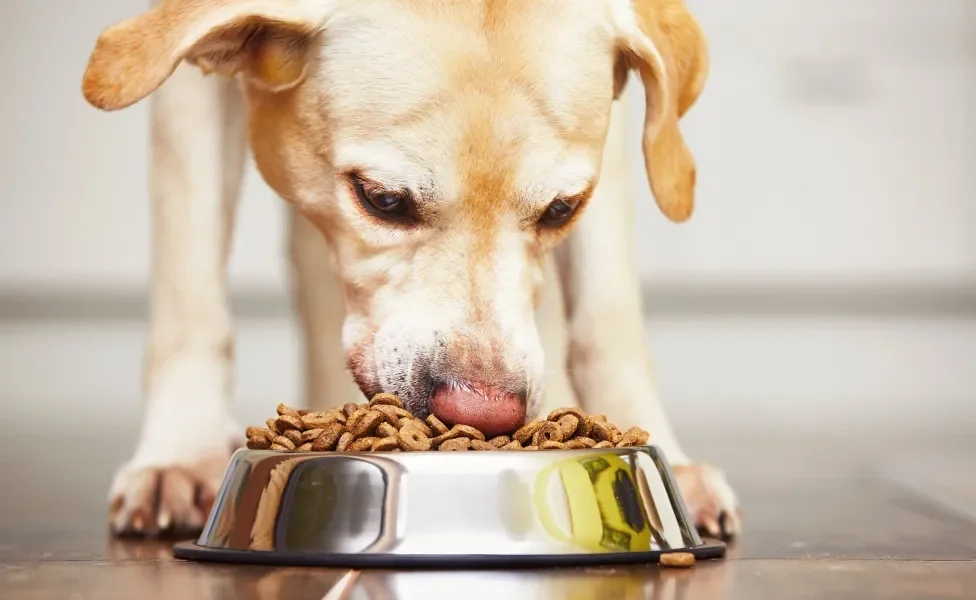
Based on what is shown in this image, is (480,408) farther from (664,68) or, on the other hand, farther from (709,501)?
(664,68)

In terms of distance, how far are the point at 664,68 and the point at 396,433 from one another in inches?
31.0

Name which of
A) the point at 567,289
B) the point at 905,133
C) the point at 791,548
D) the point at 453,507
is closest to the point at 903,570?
the point at 791,548

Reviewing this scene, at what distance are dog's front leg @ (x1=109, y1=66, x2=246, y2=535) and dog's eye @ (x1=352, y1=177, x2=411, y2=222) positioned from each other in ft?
1.20

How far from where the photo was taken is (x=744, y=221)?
351 cm

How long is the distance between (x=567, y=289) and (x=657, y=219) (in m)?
1.23

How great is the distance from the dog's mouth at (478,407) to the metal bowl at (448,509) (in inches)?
10.8

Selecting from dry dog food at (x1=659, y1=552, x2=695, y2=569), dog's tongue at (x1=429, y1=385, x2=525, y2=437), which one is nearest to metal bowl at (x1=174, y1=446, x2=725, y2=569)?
dry dog food at (x1=659, y1=552, x2=695, y2=569)

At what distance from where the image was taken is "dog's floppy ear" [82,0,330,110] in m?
1.82

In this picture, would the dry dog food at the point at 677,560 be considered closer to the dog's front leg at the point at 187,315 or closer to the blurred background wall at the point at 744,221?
the dog's front leg at the point at 187,315

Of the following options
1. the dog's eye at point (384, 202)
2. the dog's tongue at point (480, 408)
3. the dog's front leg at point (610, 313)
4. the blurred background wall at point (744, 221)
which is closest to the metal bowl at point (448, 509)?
the dog's tongue at point (480, 408)

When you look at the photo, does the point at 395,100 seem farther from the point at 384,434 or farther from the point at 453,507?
the point at 453,507

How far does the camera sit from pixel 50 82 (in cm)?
322

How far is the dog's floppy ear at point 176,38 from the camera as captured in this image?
1.82 metres

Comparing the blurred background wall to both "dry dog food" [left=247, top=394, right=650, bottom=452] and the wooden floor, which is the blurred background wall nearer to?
the wooden floor
